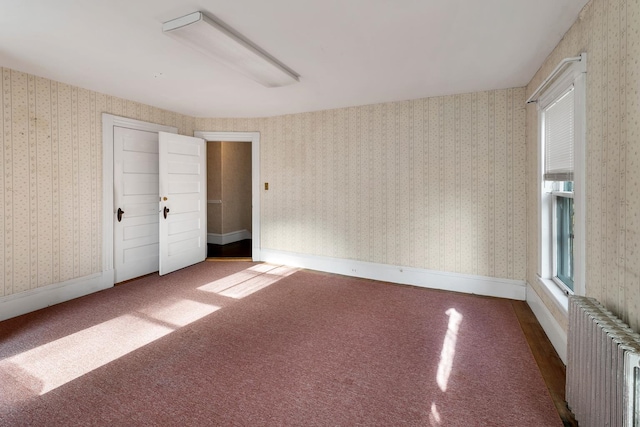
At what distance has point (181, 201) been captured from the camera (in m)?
5.10

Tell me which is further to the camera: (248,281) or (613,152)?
(248,281)

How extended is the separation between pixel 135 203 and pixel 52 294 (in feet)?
4.91

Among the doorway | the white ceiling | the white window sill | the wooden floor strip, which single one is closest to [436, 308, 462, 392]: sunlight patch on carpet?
the wooden floor strip

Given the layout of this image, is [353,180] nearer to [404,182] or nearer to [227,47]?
[404,182]

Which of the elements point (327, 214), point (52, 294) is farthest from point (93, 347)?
point (327, 214)

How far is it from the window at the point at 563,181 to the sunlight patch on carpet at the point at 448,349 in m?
0.91

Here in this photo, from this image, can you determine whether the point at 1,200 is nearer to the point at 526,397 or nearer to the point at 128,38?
the point at 128,38

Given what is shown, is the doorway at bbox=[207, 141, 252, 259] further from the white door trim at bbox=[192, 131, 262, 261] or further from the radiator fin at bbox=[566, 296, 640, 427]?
the radiator fin at bbox=[566, 296, 640, 427]

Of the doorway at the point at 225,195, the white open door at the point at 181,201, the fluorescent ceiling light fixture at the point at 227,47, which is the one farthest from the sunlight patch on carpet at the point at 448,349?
the doorway at the point at 225,195

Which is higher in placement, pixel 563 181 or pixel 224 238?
pixel 563 181

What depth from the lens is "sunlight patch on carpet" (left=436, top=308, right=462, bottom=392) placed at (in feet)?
7.37

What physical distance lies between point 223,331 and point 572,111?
11.1 ft

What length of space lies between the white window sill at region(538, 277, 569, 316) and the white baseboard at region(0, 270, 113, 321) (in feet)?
16.3

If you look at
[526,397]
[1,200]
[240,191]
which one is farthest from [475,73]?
[240,191]
